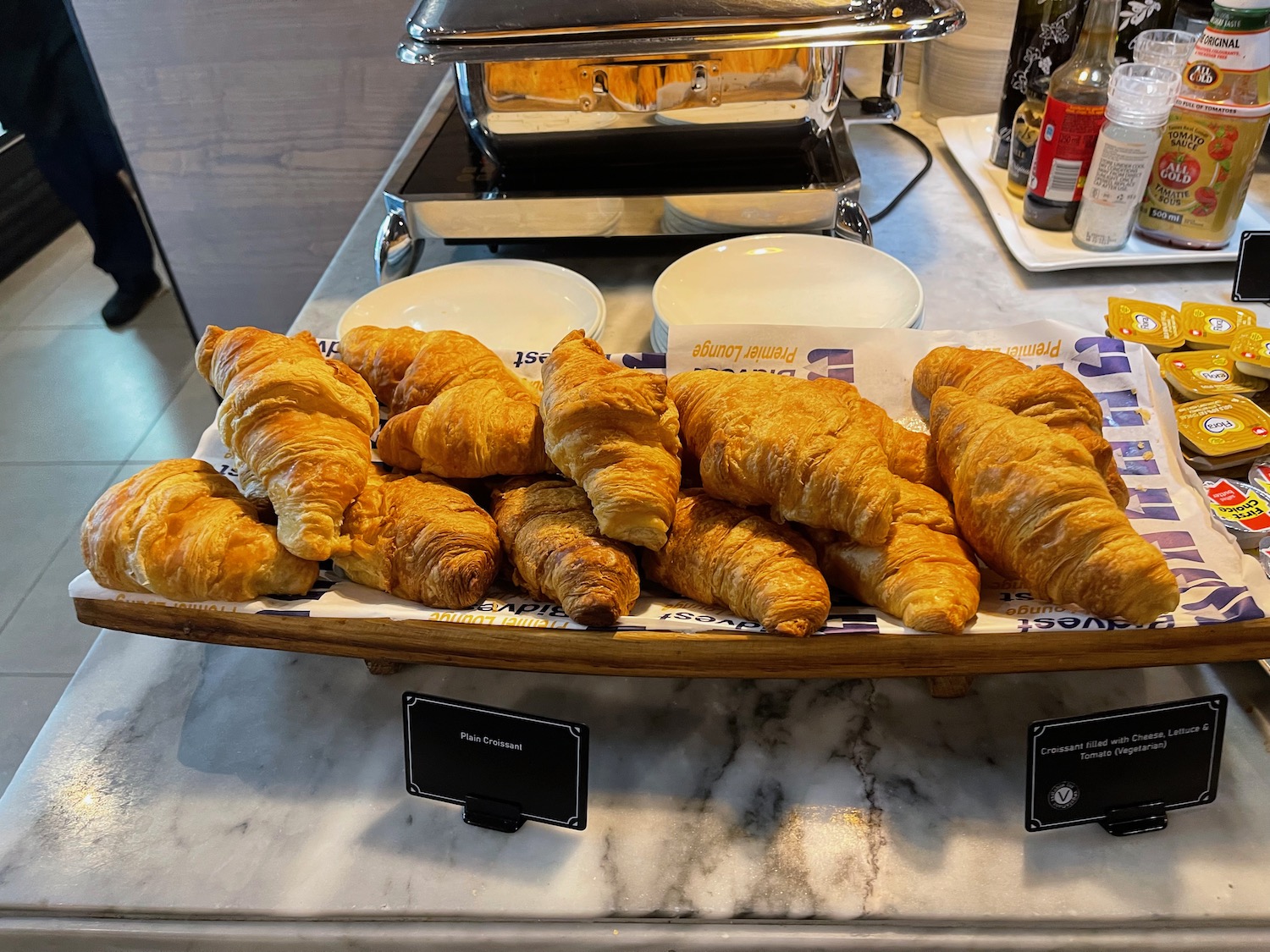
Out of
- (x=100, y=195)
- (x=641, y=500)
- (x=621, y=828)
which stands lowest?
(x=100, y=195)

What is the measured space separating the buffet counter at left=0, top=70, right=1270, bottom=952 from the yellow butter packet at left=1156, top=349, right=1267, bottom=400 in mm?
416

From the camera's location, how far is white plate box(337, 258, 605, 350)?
3.90 feet

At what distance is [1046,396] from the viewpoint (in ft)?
2.62

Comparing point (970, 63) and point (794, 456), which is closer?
point (794, 456)

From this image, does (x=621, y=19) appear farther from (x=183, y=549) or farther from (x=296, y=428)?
(x=183, y=549)

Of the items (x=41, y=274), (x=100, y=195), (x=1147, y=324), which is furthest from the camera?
(x=41, y=274)

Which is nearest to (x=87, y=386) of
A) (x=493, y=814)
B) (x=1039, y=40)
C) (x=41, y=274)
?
(x=41, y=274)

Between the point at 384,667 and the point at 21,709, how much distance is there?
155 cm

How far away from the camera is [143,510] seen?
2.36 ft

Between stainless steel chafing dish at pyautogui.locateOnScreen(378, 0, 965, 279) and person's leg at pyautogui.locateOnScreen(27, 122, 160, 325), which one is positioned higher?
stainless steel chafing dish at pyautogui.locateOnScreen(378, 0, 965, 279)

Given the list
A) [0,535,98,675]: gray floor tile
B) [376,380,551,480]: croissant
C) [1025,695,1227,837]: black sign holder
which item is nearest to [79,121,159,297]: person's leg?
[0,535,98,675]: gray floor tile

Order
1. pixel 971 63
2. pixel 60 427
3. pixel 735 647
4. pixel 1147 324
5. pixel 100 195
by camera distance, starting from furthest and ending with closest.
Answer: pixel 100 195
pixel 60 427
pixel 971 63
pixel 1147 324
pixel 735 647

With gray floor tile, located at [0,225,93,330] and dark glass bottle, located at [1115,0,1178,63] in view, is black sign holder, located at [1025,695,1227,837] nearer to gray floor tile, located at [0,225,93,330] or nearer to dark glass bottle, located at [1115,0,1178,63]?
dark glass bottle, located at [1115,0,1178,63]

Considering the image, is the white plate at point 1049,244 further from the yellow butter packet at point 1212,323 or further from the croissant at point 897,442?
the croissant at point 897,442
